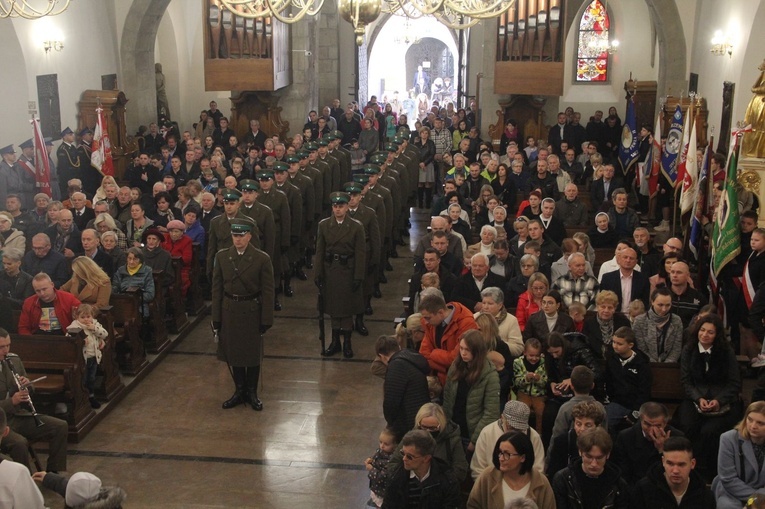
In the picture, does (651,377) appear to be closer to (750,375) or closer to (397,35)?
(750,375)

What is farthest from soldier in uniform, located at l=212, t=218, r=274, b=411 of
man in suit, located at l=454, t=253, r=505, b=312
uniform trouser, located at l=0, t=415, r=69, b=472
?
uniform trouser, located at l=0, t=415, r=69, b=472

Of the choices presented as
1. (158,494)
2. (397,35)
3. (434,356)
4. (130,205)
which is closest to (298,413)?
(158,494)

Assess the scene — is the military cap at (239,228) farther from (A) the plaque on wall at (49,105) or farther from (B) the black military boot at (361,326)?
(A) the plaque on wall at (49,105)

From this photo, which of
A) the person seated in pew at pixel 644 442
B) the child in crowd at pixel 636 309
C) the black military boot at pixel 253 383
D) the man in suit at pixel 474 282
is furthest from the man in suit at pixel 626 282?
the black military boot at pixel 253 383

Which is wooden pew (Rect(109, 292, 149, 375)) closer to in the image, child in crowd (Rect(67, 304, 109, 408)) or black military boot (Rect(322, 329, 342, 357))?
child in crowd (Rect(67, 304, 109, 408))

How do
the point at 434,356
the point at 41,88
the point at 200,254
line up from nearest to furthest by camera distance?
the point at 434,356, the point at 200,254, the point at 41,88

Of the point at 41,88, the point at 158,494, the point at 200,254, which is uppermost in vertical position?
the point at 41,88

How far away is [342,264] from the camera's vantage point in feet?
30.3

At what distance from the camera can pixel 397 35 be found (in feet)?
121

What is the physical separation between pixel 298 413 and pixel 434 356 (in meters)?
2.20

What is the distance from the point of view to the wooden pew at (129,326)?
8414 millimetres

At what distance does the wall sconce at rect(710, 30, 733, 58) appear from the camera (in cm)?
1362

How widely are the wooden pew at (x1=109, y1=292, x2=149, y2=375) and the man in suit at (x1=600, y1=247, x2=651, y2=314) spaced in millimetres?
4096

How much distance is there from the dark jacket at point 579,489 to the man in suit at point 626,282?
3200 millimetres
